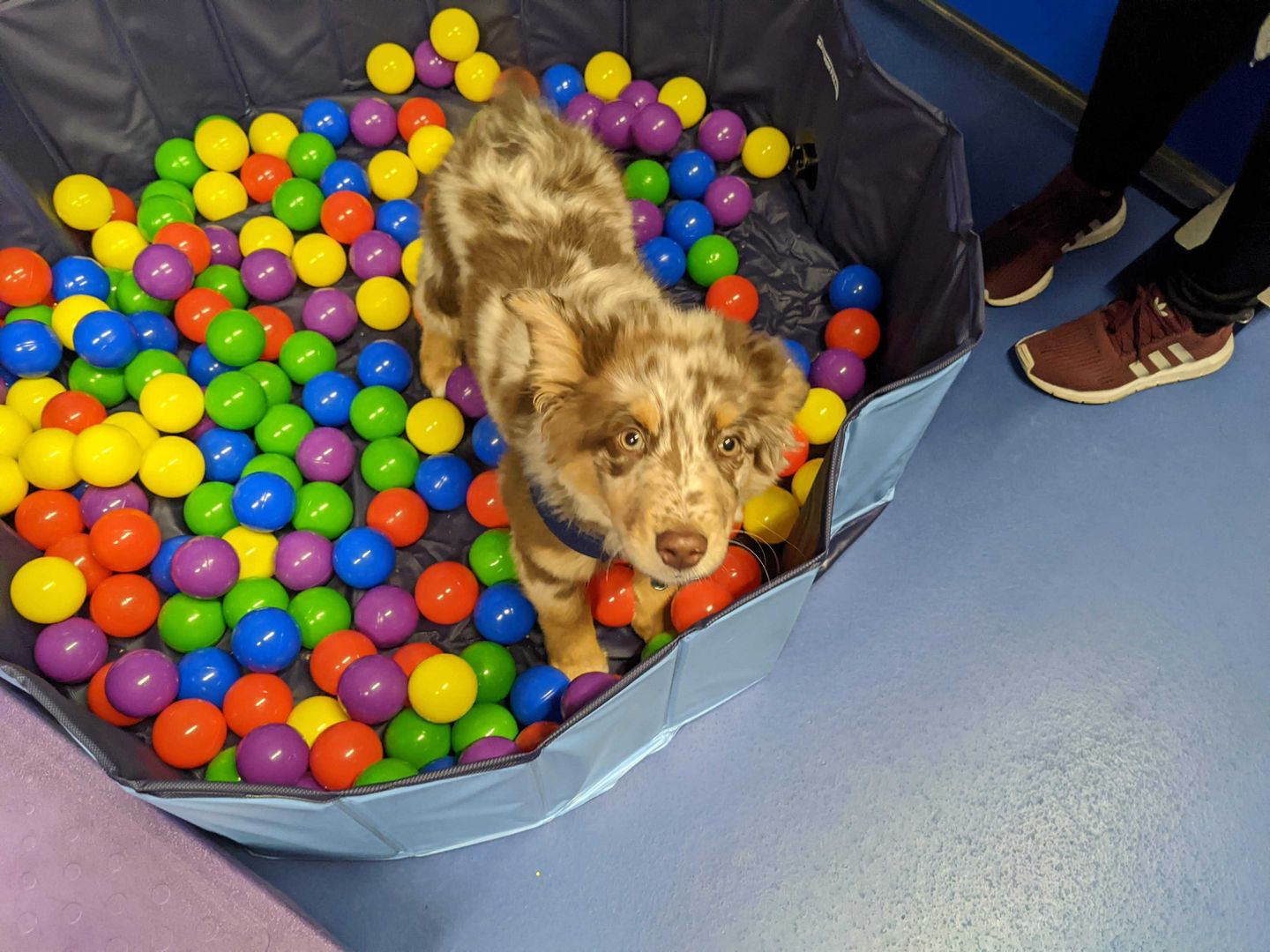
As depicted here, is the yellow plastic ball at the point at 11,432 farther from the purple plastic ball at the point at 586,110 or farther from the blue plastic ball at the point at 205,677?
the purple plastic ball at the point at 586,110

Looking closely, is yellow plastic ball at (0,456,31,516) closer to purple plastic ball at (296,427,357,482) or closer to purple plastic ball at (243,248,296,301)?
purple plastic ball at (296,427,357,482)

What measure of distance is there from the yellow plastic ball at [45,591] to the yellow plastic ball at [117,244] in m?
1.08

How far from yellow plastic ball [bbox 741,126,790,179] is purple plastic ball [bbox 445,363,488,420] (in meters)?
1.30

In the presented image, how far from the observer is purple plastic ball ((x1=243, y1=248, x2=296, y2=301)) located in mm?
2807

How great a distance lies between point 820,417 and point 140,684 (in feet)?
6.09

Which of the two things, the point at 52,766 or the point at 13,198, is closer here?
the point at 52,766

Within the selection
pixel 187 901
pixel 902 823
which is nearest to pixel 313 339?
pixel 187 901

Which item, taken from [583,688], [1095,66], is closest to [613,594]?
[583,688]

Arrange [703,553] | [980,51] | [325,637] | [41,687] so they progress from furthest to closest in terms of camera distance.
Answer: [980,51] → [325,637] → [41,687] → [703,553]

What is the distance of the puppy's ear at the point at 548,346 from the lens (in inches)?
61.0

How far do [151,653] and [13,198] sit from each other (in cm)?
146

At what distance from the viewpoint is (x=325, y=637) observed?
7.48ft

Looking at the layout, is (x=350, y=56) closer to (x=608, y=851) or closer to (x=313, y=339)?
(x=313, y=339)

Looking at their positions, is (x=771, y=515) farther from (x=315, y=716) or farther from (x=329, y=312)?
(x=329, y=312)
